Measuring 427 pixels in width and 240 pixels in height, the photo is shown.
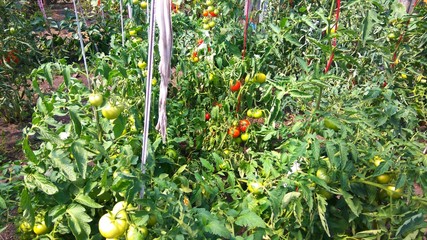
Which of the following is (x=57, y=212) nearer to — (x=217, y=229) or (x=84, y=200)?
(x=84, y=200)

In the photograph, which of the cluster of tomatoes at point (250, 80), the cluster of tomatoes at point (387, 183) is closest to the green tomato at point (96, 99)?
the cluster of tomatoes at point (250, 80)

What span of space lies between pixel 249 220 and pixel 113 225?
42cm

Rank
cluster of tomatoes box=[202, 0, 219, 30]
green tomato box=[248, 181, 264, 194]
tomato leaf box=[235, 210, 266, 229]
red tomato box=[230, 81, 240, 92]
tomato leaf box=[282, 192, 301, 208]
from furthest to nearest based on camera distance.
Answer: cluster of tomatoes box=[202, 0, 219, 30], red tomato box=[230, 81, 240, 92], green tomato box=[248, 181, 264, 194], tomato leaf box=[282, 192, 301, 208], tomato leaf box=[235, 210, 266, 229]

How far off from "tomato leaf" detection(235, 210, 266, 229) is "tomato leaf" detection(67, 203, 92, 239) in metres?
0.48

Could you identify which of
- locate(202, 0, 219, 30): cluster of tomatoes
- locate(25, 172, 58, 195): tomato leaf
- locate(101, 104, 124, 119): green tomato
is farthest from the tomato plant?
locate(202, 0, 219, 30): cluster of tomatoes

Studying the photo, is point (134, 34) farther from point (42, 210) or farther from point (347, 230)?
point (347, 230)

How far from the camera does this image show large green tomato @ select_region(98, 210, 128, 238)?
101 cm

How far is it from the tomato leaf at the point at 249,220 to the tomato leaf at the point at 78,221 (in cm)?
48

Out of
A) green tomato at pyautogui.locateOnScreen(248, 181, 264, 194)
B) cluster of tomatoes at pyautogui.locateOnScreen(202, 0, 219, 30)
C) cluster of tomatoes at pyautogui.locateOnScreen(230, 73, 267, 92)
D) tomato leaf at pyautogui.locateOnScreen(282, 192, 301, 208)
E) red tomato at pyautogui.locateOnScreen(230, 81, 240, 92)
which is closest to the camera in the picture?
tomato leaf at pyautogui.locateOnScreen(282, 192, 301, 208)

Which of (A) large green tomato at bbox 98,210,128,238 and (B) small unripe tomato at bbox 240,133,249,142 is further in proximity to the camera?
(B) small unripe tomato at bbox 240,133,249,142

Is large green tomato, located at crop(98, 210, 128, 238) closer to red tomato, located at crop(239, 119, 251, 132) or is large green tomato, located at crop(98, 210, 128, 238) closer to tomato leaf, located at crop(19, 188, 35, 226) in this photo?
tomato leaf, located at crop(19, 188, 35, 226)

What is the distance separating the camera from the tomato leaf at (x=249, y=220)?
43.4 inches

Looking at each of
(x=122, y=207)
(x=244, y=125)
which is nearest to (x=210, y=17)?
(x=244, y=125)

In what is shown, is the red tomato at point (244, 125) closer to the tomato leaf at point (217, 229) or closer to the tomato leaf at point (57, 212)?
the tomato leaf at point (217, 229)
